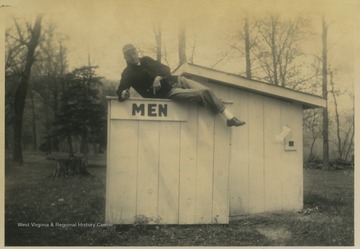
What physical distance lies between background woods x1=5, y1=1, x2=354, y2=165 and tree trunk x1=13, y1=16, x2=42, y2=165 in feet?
0.04

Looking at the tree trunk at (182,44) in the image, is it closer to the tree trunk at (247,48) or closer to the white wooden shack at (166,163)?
the tree trunk at (247,48)

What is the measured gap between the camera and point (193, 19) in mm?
4582

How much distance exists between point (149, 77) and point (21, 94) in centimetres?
187

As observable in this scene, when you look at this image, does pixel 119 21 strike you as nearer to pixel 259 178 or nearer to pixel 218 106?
pixel 218 106

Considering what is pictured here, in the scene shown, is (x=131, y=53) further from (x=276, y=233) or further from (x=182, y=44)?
(x=276, y=233)

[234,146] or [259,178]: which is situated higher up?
[234,146]

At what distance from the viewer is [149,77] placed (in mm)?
4426

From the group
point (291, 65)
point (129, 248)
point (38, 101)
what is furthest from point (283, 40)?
point (38, 101)

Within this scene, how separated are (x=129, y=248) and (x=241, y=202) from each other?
70.8 inches

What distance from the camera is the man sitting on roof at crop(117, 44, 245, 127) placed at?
4266 millimetres

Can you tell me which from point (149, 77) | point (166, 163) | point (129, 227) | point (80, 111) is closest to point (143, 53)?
point (149, 77)

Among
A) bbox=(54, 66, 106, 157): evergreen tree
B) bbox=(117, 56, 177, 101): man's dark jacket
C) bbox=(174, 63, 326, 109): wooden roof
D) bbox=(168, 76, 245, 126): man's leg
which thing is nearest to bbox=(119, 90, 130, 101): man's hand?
bbox=(117, 56, 177, 101): man's dark jacket

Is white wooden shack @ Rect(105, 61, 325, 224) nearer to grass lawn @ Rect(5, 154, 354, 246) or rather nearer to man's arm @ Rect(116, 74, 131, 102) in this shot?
man's arm @ Rect(116, 74, 131, 102)

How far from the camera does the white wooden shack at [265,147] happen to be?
5.18 meters
